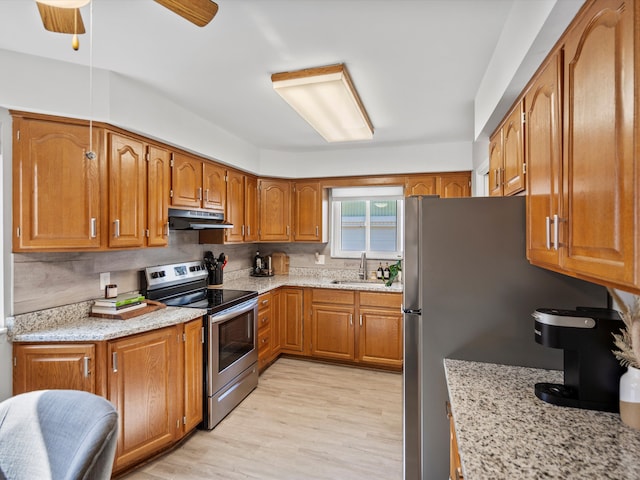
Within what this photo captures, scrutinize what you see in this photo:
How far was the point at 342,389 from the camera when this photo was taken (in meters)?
3.03

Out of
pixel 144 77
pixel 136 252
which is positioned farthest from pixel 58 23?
pixel 136 252

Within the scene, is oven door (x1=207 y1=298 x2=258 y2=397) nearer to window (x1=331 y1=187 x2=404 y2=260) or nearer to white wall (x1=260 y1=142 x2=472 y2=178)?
window (x1=331 y1=187 x2=404 y2=260)

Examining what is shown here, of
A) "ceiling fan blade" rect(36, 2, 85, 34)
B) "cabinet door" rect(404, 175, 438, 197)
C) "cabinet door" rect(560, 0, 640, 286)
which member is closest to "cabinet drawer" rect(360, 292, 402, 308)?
"cabinet door" rect(404, 175, 438, 197)

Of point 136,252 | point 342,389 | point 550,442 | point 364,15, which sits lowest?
point 342,389

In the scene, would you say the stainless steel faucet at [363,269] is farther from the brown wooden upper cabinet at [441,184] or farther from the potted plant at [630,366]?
the potted plant at [630,366]

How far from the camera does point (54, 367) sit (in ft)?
5.78

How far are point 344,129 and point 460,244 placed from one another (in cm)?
157

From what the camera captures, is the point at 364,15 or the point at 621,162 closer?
the point at 621,162

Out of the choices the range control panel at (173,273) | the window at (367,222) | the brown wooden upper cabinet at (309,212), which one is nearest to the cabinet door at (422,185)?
the window at (367,222)

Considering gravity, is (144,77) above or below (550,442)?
above

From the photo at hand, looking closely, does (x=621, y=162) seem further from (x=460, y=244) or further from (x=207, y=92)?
(x=207, y=92)

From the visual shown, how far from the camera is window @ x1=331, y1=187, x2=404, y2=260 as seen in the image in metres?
3.95

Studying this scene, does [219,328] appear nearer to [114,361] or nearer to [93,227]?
[114,361]

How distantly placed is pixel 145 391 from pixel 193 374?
341mm
